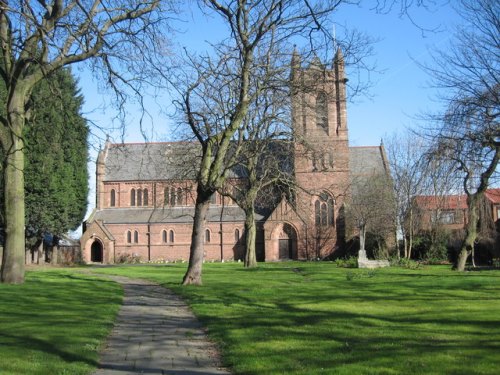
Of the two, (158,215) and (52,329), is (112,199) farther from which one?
(52,329)

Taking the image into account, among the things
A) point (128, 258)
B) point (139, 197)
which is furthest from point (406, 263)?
point (139, 197)

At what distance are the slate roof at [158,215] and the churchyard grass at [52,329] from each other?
156 ft

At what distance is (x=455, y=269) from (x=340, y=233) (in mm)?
26357

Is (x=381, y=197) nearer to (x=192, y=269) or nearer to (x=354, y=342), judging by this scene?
(x=192, y=269)

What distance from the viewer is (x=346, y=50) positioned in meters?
15.4

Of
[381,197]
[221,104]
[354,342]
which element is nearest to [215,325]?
[354,342]

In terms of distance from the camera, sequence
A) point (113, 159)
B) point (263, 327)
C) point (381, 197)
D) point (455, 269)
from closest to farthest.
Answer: point (263, 327), point (455, 269), point (381, 197), point (113, 159)

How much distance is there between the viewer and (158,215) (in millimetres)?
66375

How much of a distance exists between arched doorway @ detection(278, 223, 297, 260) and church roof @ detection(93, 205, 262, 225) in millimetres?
6262

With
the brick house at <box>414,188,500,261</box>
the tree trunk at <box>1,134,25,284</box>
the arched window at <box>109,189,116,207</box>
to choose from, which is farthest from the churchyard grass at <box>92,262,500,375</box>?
the arched window at <box>109,189,116,207</box>

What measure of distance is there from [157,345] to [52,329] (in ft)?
7.51

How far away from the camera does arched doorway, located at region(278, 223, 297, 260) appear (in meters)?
59.7

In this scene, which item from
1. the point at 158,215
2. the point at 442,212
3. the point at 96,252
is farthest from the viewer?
the point at 158,215

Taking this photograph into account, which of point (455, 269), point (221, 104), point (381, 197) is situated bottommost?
point (455, 269)
